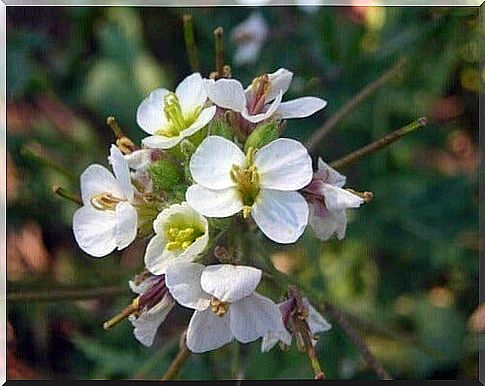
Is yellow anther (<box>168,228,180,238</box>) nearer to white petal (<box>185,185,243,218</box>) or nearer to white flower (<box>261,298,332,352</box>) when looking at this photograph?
white petal (<box>185,185,243,218</box>)

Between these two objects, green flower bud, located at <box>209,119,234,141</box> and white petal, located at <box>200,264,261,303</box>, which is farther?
green flower bud, located at <box>209,119,234,141</box>

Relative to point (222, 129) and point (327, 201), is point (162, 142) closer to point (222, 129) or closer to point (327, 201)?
point (222, 129)

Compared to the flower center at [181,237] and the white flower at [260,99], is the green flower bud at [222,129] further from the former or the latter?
the flower center at [181,237]

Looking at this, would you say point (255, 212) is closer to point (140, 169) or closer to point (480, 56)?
point (140, 169)

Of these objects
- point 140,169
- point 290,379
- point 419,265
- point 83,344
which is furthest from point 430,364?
point 140,169

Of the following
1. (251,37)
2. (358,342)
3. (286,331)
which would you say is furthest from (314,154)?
(286,331)

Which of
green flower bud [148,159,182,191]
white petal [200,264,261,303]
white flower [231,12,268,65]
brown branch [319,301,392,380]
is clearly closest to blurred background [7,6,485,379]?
white flower [231,12,268,65]

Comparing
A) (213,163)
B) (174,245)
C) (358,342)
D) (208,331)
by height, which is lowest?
(358,342)
